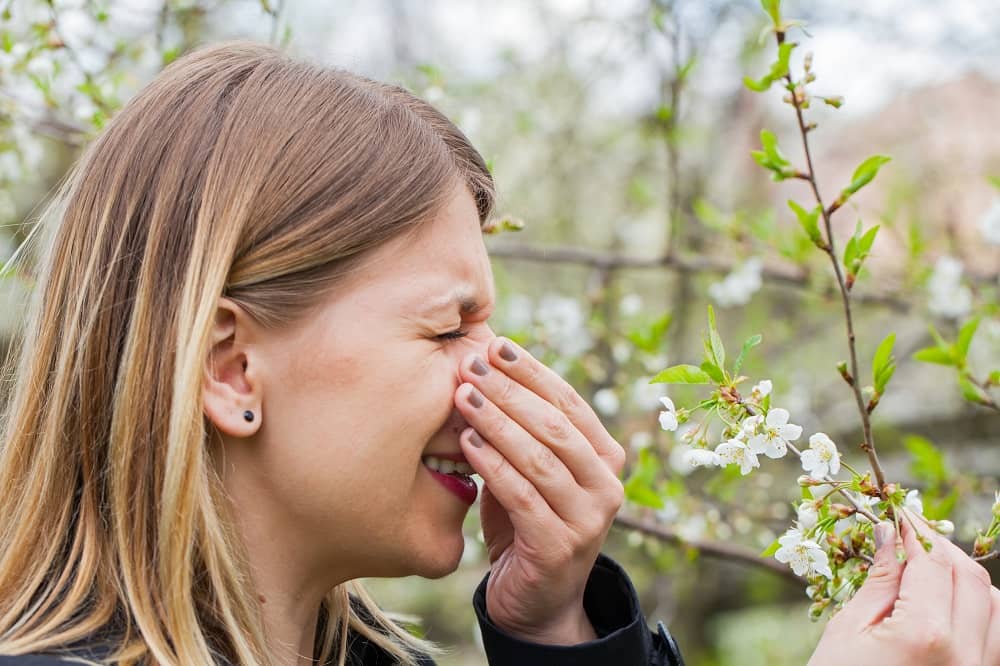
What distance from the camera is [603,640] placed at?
1.57 meters

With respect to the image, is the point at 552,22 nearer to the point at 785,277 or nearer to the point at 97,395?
the point at 785,277

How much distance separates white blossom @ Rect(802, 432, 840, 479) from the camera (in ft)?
4.03

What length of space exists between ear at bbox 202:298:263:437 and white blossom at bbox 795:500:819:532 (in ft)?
2.33

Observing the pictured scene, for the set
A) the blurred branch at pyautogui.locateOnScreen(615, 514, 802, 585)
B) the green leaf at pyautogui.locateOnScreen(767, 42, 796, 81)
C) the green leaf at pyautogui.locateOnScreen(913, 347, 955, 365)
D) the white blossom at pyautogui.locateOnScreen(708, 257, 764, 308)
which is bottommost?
the blurred branch at pyautogui.locateOnScreen(615, 514, 802, 585)

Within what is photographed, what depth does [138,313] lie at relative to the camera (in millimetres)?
1353

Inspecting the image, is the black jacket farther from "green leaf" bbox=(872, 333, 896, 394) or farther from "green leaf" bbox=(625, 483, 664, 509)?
"green leaf" bbox=(872, 333, 896, 394)

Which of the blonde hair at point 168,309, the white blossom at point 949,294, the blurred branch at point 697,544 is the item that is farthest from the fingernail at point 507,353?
the white blossom at point 949,294

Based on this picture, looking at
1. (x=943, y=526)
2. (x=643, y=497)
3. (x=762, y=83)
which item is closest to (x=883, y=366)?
(x=943, y=526)

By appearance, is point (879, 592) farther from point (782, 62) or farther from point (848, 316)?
point (782, 62)

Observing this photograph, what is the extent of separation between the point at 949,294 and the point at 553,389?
191 centimetres

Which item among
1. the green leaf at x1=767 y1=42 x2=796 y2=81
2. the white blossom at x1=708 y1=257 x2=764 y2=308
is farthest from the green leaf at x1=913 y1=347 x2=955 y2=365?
the white blossom at x1=708 y1=257 x2=764 y2=308

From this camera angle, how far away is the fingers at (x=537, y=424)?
1.45m

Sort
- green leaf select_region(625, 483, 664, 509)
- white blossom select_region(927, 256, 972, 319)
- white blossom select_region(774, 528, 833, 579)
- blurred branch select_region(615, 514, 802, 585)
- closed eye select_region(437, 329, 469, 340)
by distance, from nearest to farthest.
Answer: white blossom select_region(774, 528, 833, 579) < closed eye select_region(437, 329, 469, 340) < green leaf select_region(625, 483, 664, 509) < blurred branch select_region(615, 514, 802, 585) < white blossom select_region(927, 256, 972, 319)

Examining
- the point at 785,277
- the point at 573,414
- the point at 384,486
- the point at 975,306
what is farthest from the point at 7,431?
the point at 975,306
